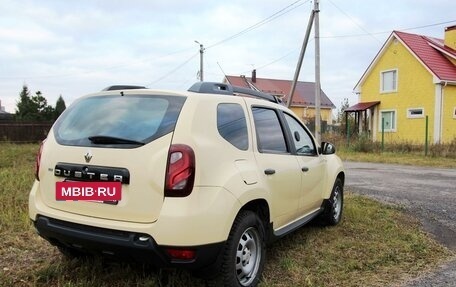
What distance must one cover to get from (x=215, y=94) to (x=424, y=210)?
5141 mm

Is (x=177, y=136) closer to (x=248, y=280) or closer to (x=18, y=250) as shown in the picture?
(x=248, y=280)

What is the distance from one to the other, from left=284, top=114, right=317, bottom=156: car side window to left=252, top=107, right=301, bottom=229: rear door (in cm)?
27

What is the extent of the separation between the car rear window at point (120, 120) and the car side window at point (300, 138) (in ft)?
5.93

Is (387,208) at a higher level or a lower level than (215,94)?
lower

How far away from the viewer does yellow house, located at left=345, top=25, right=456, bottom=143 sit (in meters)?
26.5

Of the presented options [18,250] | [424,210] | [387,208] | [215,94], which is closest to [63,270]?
[18,250]

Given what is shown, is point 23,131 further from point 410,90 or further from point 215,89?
point 215,89

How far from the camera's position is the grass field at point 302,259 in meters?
3.83

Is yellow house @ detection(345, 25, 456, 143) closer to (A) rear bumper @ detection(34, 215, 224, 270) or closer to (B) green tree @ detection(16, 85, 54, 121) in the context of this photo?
(A) rear bumper @ detection(34, 215, 224, 270)

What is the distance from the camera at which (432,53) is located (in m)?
28.7

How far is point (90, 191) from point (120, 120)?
59 centimetres

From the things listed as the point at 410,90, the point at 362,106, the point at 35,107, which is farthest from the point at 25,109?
the point at 410,90

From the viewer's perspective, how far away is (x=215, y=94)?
12.2 feet

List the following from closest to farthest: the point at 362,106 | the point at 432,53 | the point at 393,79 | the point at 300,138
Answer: the point at 300,138, the point at 432,53, the point at 393,79, the point at 362,106
